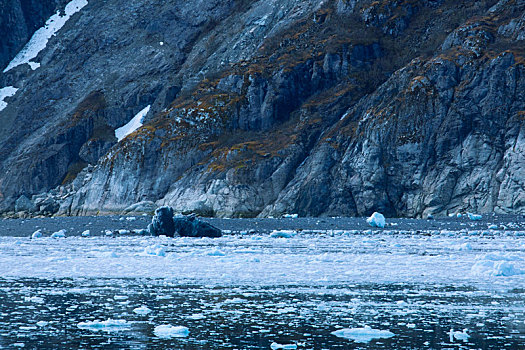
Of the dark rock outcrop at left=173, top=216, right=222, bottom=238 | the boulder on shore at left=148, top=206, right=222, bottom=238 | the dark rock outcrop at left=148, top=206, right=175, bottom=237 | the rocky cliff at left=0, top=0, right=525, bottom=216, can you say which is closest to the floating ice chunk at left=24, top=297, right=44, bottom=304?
the dark rock outcrop at left=173, top=216, right=222, bottom=238

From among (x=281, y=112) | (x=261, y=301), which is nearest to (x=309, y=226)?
(x=261, y=301)

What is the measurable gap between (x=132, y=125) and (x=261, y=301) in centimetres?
13227

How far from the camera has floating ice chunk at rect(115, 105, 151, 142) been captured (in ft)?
471

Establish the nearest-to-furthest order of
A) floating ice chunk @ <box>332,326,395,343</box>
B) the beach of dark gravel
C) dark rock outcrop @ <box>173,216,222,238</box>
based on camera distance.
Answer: floating ice chunk @ <box>332,326,395,343</box> → dark rock outcrop @ <box>173,216,222,238</box> → the beach of dark gravel

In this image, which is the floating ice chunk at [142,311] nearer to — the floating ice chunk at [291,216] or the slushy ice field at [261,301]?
the slushy ice field at [261,301]

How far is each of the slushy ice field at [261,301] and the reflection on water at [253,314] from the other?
1.2 inches

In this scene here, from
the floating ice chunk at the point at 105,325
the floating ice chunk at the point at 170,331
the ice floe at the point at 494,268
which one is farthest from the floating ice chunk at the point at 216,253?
the floating ice chunk at the point at 170,331

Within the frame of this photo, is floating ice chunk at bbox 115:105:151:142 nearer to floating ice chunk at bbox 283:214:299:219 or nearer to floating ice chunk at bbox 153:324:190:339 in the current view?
floating ice chunk at bbox 283:214:299:219

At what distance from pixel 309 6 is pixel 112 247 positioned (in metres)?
108

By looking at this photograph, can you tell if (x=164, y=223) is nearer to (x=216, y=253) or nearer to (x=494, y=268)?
(x=216, y=253)

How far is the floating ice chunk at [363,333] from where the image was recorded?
1309cm

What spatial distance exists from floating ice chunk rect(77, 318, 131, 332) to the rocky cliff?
73872mm

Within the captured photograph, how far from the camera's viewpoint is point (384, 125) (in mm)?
94938

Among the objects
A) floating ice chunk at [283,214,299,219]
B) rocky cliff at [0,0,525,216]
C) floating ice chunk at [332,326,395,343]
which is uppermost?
rocky cliff at [0,0,525,216]
